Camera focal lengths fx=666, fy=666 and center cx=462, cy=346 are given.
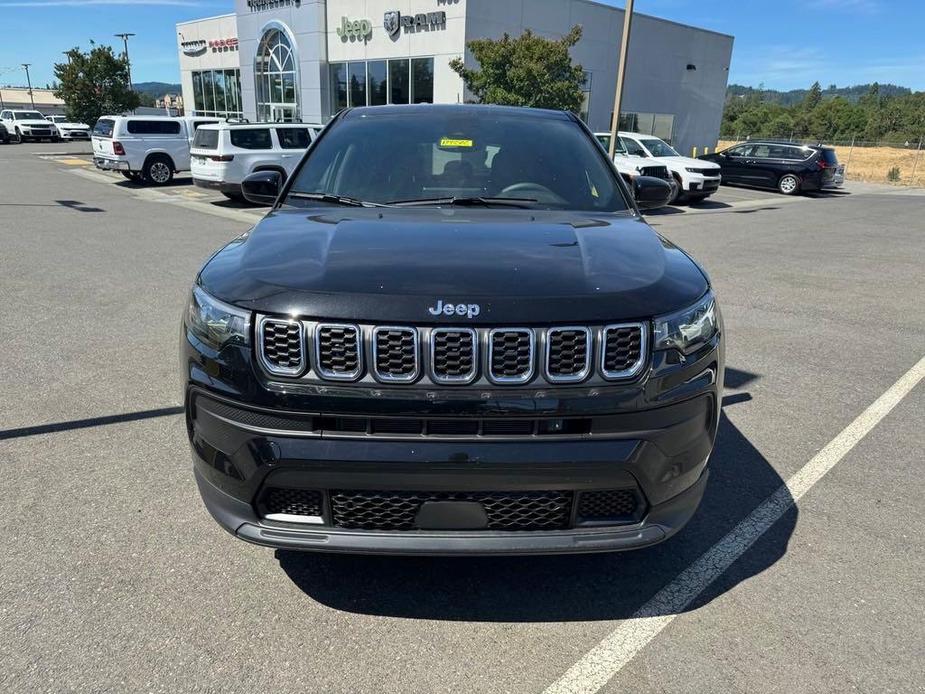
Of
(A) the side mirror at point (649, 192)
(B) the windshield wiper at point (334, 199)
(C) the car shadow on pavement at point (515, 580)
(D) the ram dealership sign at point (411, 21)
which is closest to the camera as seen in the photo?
(C) the car shadow on pavement at point (515, 580)

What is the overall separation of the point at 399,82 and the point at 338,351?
2711cm

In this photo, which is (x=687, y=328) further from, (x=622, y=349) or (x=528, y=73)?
(x=528, y=73)

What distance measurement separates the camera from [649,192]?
12.8 ft

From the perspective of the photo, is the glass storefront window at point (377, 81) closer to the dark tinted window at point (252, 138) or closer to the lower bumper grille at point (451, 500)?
the dark tinted window at point (252, 138)

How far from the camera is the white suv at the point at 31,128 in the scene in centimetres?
4097

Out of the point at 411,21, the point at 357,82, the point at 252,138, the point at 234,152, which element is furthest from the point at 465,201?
the point at 357,82

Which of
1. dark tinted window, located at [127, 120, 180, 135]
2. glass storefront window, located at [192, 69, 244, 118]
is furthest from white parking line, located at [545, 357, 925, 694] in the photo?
glass storefront window, located at [192, 69, 244, 118]

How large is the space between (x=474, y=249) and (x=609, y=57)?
29723 millimetres

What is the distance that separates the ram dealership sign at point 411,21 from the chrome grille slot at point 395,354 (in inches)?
998

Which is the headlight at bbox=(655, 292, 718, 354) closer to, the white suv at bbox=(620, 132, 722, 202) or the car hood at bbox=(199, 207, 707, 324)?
the car hood at bbox=(199, 207, 707, 324)

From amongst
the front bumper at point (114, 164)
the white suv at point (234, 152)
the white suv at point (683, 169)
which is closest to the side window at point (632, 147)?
the white suv at point (683, 169)

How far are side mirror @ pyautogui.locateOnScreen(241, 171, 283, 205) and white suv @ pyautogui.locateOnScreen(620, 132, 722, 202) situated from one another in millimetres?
15523

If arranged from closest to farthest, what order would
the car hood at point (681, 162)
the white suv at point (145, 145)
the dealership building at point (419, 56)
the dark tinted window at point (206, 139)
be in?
the dark tinted window at point (206, 139)
the car hood at point (681, 162)
the white suv at point (145, 145)
the dealership building at point (419, 56)

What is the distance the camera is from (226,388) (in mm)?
2137
